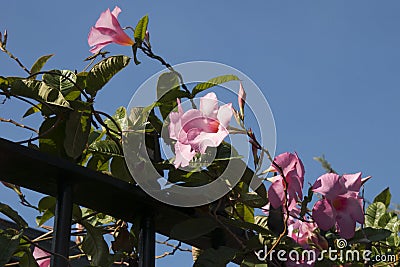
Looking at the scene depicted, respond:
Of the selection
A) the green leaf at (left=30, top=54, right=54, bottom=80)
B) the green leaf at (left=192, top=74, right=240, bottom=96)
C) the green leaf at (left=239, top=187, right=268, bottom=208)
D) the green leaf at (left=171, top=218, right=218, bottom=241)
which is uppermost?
the green leaf at (left=30, top=54, right=54, bottom=80)

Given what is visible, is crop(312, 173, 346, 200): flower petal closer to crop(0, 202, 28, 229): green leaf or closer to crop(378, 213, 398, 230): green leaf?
crop(378, 213, 398, 230): green leaf

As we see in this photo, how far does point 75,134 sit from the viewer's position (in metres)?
0.80

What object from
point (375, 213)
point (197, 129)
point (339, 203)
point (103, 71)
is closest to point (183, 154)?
point (197, 129)

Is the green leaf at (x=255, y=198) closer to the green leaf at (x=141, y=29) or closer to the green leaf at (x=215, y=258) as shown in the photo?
the green leaf at (x=215, y=258)

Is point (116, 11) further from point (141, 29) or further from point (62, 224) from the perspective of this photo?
point (62, 224)

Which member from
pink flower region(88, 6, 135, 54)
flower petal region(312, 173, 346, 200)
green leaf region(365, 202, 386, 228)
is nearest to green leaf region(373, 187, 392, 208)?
green leaf region(365, 202, 386, 228)

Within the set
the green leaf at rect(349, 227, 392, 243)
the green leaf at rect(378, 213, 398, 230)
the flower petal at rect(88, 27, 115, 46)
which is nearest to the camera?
the flower petal at rect(88, 27, 115, 46)

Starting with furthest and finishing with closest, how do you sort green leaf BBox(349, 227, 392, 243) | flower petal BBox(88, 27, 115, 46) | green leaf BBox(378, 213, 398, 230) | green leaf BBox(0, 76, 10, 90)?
green leaf BBox(378, 213, 398, 230)
green leaf BBox(349, 227, 392, 243)
flower petal BBox(88, 27, 115, 46)
green leaf BBox(0, 76, 10, 90)

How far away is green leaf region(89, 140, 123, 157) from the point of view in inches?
35.2

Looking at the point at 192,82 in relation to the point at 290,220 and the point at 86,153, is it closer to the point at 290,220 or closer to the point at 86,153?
the point at 86,153

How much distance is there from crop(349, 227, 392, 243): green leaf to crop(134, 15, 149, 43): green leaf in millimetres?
407

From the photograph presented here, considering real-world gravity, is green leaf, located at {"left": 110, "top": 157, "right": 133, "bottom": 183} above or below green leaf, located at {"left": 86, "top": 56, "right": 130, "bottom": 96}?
below

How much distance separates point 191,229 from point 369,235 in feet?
0.95

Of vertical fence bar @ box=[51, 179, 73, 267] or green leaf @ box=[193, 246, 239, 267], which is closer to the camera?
vertical fence bar @ box=[51, 179, 73, 267]
